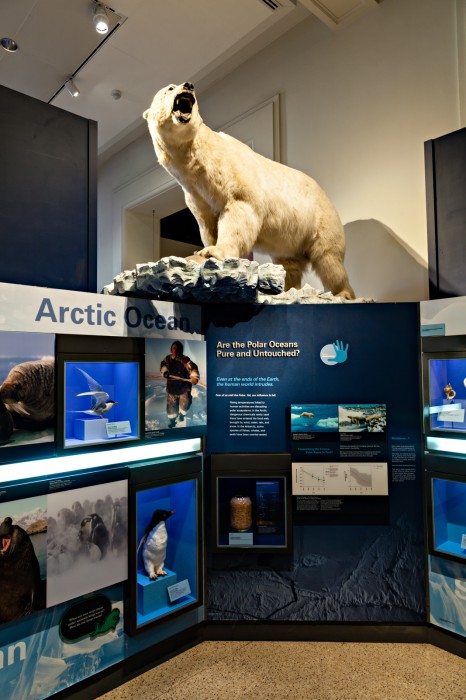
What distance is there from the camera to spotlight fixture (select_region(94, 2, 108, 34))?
379 centimetres

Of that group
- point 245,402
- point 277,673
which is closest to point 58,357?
point 245,402

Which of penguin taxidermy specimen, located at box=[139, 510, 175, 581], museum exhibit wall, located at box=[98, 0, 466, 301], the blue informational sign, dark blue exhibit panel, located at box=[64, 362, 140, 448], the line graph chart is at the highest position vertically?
museum exhibit wall, located at box=[98, 0, 466, 301]

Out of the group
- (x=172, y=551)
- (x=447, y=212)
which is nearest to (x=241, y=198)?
(x=447, y=212)

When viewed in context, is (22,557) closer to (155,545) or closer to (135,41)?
(155,545)

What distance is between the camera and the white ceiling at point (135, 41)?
12.7 feet

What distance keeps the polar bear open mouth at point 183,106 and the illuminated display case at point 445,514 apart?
250 cm

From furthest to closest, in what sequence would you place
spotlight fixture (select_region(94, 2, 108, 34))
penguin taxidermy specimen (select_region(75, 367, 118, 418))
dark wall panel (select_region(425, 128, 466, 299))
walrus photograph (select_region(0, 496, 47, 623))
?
spotlight fixture (select_region(94, 2, 108, 34)) → dark wall panel (select_region(425, 128, 466, 299)) → penguin taxidermy specimen (select_region(75, 367, 118, 418)) → walrus photograph (select_region(0, 496, 47, 623))

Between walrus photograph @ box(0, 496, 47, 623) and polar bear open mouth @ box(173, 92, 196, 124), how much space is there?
209 cm

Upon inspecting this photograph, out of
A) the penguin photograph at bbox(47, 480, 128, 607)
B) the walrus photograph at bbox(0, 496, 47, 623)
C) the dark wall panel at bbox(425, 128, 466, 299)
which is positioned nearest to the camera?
the walrus photograph at bbox(0, 496, 47, 623)

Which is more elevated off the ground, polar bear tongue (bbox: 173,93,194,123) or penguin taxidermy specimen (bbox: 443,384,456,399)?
polar bear tongue (bbox: 173,93,194,123)

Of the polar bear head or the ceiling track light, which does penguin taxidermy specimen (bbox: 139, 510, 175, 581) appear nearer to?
the polar bear head

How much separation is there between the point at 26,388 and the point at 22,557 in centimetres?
77

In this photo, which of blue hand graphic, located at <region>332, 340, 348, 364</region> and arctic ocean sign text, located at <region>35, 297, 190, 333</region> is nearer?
arctic ocean sign text, located at <region>35, 297, 190, 333</region>

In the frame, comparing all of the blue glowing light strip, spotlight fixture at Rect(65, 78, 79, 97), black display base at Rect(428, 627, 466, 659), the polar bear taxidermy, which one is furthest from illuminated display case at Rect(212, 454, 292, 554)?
spotlight fixture at Rect(65, 78, 79, 97)
